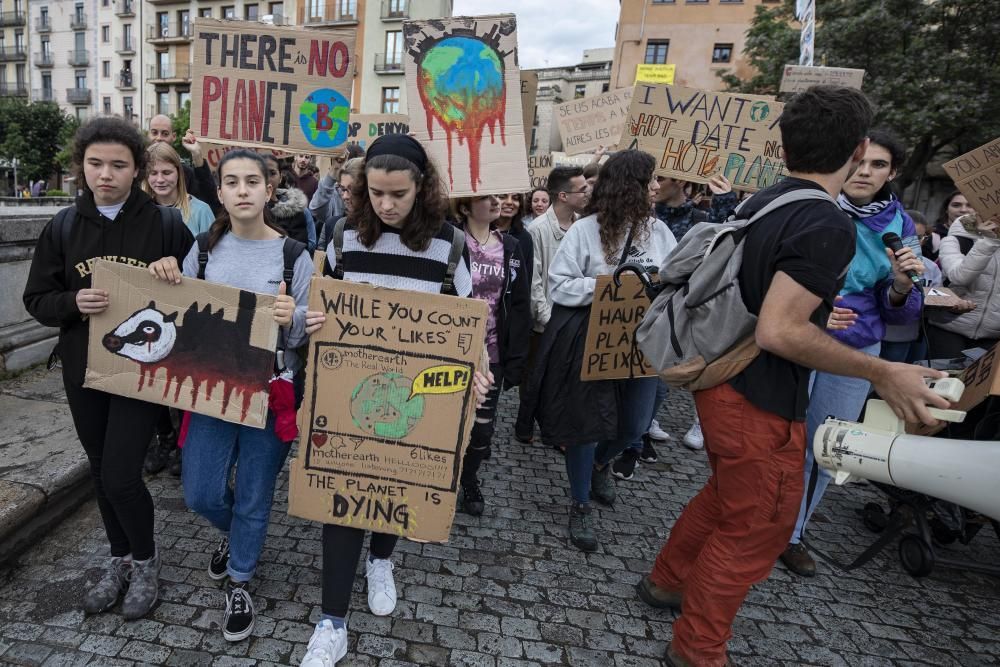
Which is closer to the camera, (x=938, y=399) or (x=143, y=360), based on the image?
(x=938, y=399)

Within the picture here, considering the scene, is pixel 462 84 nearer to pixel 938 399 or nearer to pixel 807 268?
pixel 807 268

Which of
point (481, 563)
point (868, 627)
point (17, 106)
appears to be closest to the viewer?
point (868, 627)

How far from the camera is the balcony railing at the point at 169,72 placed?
1623 inches

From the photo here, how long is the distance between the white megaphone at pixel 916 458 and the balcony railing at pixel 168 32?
50.2 m

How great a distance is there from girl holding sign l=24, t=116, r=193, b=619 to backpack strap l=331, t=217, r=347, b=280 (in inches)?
26.1

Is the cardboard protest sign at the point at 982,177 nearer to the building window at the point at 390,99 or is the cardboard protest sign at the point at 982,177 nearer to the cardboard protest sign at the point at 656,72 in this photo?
the cardboard protest sign at the point at 656,72

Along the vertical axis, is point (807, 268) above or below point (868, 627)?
above

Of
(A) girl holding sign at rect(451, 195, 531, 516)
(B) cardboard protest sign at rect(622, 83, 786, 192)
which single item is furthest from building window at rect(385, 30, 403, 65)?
(A) girl holding sign at rect(451, 195, 531, 516)

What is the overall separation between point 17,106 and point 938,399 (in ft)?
170

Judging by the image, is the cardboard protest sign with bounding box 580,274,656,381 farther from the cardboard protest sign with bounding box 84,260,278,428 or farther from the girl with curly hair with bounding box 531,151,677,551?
the cardboard protest sign with bounding box 84,260,278,428

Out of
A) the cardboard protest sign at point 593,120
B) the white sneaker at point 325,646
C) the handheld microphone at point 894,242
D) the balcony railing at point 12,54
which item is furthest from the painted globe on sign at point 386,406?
the balcony railing at point 12,54

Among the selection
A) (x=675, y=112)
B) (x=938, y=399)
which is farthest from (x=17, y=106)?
(x=938, y=399)

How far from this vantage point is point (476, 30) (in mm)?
3012

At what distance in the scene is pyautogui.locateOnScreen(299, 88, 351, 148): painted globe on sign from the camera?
12.7 ft
